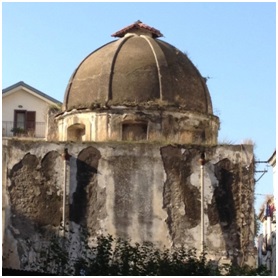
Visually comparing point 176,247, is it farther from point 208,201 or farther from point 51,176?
point 51,176

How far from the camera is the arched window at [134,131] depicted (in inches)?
986

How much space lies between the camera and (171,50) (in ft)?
87.1

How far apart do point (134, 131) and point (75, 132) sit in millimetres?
1844

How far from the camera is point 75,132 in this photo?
2597 centimetres

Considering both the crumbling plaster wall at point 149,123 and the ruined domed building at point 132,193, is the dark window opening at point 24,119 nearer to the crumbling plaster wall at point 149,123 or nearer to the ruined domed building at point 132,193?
the crumbling plaster wall at point 149,123

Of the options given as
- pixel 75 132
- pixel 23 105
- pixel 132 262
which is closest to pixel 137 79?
pixel 75 132

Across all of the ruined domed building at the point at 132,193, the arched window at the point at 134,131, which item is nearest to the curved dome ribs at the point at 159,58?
the arched window at the point at 134,131

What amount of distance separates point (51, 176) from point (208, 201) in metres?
3.99

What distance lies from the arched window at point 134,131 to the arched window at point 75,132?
4.30 feet

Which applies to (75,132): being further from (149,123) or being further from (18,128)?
(18,128)

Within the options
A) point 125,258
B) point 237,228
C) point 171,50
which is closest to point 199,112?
point 171,50

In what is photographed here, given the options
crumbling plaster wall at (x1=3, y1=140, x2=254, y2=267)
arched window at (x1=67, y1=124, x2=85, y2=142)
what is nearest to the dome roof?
arched window at (x1=67, y1=124, x2=85, y2=142)

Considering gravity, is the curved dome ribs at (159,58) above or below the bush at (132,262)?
above

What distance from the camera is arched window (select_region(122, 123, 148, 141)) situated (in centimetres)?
2505
